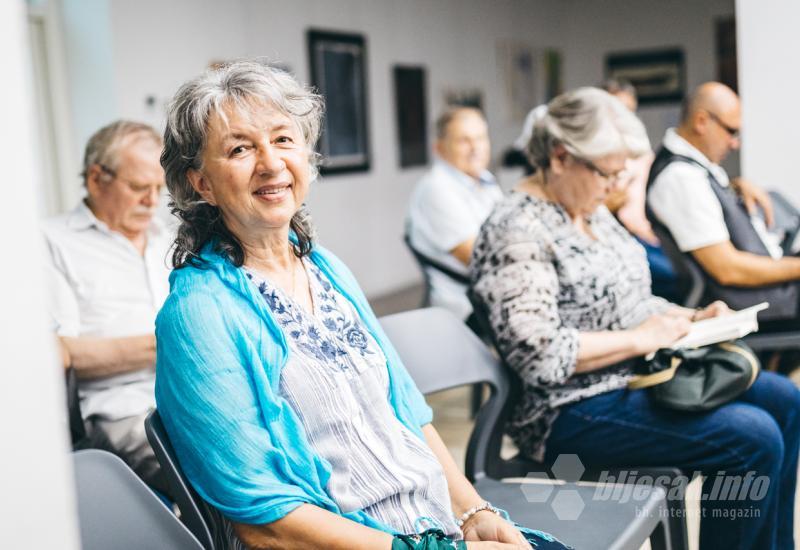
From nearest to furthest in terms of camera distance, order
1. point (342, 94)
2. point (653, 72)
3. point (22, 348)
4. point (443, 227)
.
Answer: point (22, 348) → point (443, 227) → point (342, 94) → point (653, 72)

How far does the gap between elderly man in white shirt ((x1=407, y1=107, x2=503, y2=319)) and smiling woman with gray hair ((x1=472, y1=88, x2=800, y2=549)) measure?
1.53 m

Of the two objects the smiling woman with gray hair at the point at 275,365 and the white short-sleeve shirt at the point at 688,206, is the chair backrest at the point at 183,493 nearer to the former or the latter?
the smiling woman with gray hair at the point at 275,365

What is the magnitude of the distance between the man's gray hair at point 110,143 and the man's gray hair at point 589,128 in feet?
3.73

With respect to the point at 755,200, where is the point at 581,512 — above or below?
below

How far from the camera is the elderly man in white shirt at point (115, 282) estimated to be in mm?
2273

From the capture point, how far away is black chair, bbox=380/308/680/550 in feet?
5.98

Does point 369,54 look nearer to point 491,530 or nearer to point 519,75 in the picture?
point 519,75

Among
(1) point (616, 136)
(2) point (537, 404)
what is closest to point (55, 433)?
(2) point (537, 404)

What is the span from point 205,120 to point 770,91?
2924 mm

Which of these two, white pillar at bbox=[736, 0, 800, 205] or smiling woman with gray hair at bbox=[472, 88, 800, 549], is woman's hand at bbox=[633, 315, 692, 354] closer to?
smiling woman with gray hair at bbox=[472, 88, 800, 549]

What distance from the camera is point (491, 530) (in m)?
1.59

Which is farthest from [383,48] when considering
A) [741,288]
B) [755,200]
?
[741,288]

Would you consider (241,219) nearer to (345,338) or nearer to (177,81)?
(345,338)

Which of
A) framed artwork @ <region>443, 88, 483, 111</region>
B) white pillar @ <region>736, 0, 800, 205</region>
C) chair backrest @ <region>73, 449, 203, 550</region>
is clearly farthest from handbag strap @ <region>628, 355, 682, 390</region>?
framed artwork @ <region>443, 88, 483, 111</region>
